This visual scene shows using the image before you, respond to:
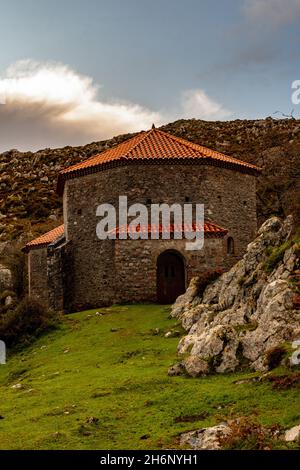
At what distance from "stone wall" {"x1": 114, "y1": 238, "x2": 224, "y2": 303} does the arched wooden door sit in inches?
26.0

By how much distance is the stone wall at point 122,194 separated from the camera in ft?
101

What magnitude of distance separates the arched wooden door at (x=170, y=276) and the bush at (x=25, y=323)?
5191 millimetres

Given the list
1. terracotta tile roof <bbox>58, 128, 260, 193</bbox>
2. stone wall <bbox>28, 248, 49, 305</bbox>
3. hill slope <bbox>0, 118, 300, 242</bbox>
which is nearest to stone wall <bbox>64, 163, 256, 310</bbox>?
terracotta tile roof <bbox>58, 128, 260, 193</bbox>

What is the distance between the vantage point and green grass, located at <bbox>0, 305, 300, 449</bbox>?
1114cm

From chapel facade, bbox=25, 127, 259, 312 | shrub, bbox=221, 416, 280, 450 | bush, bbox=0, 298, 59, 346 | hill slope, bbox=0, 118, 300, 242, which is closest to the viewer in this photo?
shrub, bbox=221, 416, 280, 450

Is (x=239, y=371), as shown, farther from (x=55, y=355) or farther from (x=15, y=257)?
(x=15, y=257)

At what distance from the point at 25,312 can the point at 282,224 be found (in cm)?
1069

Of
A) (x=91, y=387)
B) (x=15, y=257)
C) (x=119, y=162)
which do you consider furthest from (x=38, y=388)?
(x=15, y=257)

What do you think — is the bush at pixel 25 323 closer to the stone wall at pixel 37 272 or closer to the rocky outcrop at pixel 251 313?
the rocky outcrop at pixel 251 313

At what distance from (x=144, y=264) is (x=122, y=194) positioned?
15.0ft

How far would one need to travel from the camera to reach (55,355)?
2086 cm

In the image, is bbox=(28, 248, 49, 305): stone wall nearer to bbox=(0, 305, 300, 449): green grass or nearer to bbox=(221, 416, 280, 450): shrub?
bbox=(0, 305, 300, 449): green grass

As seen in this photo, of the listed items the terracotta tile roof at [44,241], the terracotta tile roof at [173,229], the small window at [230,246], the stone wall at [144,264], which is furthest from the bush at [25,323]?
the small window at [230,246]

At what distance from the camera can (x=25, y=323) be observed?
24.6 meters
